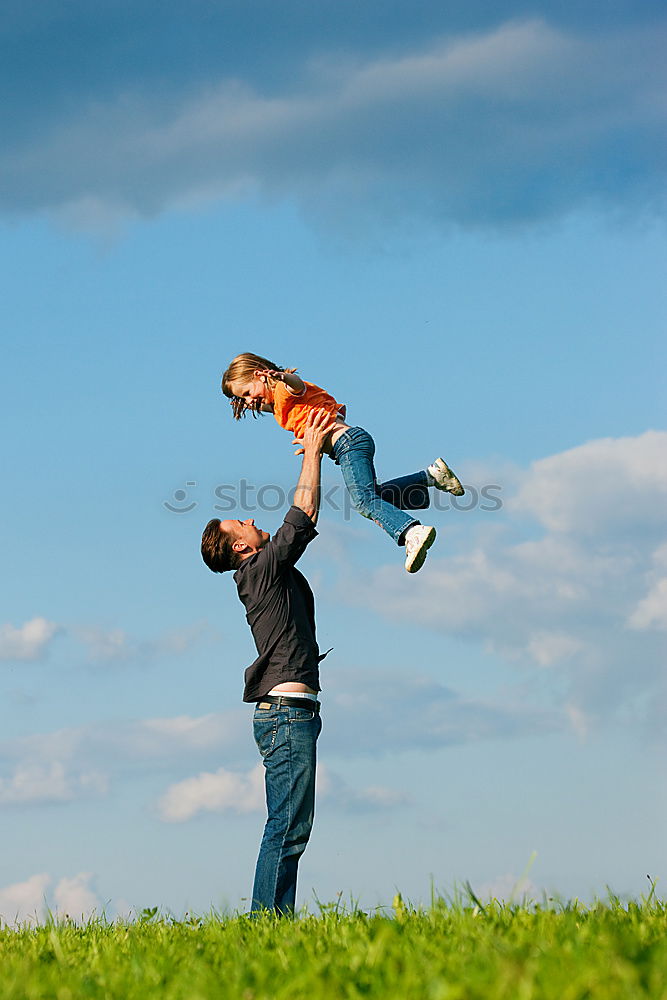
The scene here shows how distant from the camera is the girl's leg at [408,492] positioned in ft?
33.7

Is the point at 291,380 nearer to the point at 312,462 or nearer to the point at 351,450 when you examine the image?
the point at 351,450

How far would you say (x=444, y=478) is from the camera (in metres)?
10.6

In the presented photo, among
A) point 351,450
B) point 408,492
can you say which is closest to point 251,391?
point 351,450

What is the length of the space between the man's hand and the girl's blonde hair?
2.26 ft

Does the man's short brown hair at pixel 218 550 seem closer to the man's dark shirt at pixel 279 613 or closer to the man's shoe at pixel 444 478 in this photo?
the man's dark shirt at pixel 279 613

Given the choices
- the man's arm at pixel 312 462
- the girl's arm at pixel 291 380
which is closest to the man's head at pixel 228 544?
the man's arm at pixel 312 462

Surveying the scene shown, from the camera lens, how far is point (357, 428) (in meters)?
9.90

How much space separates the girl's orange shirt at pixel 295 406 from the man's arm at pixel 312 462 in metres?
0.14

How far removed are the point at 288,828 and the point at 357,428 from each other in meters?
3.79

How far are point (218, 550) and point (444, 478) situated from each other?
9.51 ft

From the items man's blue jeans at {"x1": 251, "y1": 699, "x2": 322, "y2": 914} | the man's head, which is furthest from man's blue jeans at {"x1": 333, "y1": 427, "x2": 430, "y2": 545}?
man's blue jeans at {"x1": 251, "y1": 699, "x2": 322, "y2": 914}

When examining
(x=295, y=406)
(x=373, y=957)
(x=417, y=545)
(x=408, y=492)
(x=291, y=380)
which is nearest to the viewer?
(x=373, y=957)

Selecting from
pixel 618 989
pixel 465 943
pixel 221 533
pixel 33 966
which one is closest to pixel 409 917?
pixel 465 943

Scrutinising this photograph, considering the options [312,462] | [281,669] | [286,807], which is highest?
[312,462]
